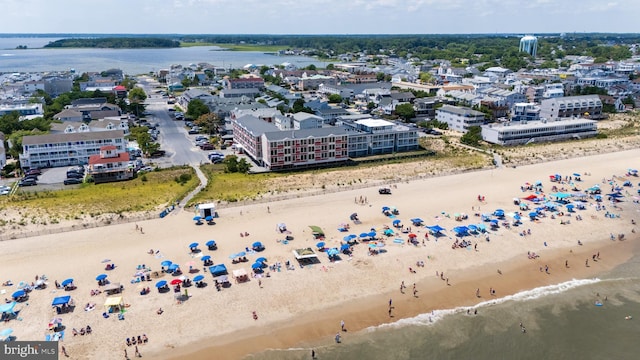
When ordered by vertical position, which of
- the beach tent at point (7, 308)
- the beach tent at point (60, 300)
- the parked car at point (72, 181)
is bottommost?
the beach tent at point (7, 308)

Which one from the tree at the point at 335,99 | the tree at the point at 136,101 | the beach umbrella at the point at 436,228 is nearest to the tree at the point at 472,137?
the beach umbrella at the point at 436,228

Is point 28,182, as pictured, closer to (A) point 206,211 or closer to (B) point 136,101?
(A) point 206,211

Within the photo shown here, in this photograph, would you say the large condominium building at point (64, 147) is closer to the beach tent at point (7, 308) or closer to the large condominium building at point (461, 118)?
the beach tent at point (7, 308)

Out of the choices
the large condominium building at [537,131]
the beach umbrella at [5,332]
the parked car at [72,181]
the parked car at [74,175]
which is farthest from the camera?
the large condominium building at [537,131]

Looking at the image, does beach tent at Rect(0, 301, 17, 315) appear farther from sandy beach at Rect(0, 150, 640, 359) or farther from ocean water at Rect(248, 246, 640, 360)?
ocean water at Rect(248, 246, 640, 360)

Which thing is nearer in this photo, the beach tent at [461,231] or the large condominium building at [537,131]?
the beach tent at [461,231]

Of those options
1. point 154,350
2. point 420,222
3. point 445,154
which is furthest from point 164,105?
point 154,350
